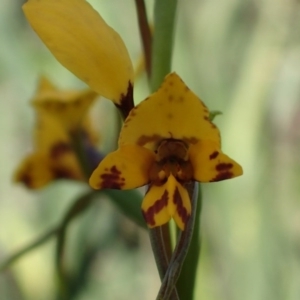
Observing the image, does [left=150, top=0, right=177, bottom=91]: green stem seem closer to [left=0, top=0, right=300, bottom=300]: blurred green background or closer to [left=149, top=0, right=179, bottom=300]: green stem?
[left=149, top=0, right=179, bottom=300]: green stem

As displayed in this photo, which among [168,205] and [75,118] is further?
[75,118]

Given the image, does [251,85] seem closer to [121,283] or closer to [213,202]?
[213,202]

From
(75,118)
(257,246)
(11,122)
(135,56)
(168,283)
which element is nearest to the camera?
(168,283)

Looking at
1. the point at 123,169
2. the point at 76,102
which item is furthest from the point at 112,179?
the point at 76,102

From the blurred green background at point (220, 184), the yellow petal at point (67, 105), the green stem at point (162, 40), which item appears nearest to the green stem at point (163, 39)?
the green stem at point (162, 40)

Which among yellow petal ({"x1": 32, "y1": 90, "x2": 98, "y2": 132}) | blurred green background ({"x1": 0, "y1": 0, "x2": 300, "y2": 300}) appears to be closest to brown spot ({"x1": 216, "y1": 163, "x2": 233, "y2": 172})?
yellow petal ({"x1": 32, "y1": 90, "x2": 98, "y2": 132})

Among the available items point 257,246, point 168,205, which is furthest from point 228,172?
point 257,246
